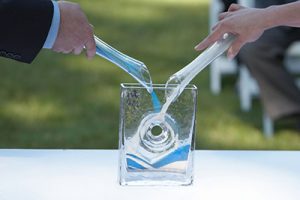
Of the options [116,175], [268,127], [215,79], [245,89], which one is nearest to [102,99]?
[215,79]

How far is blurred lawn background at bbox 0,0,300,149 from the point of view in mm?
5062

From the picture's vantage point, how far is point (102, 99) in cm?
587

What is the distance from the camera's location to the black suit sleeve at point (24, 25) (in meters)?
1.77

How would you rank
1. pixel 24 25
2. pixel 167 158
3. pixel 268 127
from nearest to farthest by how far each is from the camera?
pixel 24 25, pixel 167 158, pixel 268 127

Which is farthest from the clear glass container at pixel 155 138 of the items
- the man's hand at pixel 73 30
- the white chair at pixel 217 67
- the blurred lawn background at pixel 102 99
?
the white chair at pixel 217 67

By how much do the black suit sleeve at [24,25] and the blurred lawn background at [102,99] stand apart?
312cm

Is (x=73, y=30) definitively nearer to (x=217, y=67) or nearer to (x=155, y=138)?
(x=155, y=138)

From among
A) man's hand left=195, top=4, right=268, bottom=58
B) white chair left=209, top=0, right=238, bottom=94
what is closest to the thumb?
man's hand left=195, top=4, right=268, bottom=58

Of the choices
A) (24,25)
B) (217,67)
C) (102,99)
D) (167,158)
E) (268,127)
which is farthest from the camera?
(217,67)

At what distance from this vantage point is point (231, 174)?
6.59 ft

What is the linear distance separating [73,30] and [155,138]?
30 cm

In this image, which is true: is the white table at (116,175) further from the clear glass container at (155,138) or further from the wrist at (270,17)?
the wrist at (270,17)

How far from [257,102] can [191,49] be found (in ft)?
5.14

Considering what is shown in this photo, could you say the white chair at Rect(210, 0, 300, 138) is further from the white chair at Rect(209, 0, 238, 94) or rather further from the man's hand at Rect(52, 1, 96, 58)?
the man's hand at Rect(52, 1, 96, 58)
